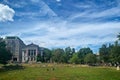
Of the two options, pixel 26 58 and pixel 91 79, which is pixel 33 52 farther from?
pixel 91 79

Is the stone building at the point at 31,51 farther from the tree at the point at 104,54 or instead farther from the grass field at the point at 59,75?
the grass field at the point at 59,75

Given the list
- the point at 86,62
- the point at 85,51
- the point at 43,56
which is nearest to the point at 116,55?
the point at 86,62

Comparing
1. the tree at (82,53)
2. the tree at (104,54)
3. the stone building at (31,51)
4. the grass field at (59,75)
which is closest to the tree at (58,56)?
the tree at (82,53)

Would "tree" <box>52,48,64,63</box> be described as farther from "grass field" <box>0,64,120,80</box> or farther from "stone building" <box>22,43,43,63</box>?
"grass field" <box>0,64,120,80</box>

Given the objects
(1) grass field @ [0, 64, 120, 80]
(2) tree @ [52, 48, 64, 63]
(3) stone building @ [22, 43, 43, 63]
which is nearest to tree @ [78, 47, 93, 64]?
(2) tree @ [52, 48, 64, 63]

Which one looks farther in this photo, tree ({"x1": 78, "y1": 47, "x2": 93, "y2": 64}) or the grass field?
tree ({"x1": 78, "y1": 47, "x2": 93, "y2": 64})

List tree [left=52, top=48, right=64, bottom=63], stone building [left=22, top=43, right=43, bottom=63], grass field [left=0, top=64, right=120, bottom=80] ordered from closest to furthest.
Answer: grass field [left=0, top=64, right=120, bottom=80], tree [left=52, top=48, right=64, bottom=63], stone building [left=22, top=43, right=43, bottom=63]

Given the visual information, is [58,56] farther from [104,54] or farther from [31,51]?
[31,51]

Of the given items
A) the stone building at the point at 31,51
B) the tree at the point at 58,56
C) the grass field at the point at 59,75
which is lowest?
the grass field at the point at 59,75

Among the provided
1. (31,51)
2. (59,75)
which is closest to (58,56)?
(31,51)

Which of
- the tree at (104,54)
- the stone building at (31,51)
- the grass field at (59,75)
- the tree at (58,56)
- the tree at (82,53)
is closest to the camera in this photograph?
the grass field at (59,75)

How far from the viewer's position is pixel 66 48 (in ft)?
559

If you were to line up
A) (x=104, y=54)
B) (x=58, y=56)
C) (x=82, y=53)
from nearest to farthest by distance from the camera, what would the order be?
(x=104, y=54), (x=58, y=56), (x=82, y=53)

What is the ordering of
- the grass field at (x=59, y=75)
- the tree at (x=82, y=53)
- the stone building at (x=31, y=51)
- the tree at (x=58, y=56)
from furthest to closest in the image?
the stone building at (x=31, y=51) → the tree at (x=82, y=53) → the tree at (x=58, y=56) → the grass field at (x=59, y=75)
